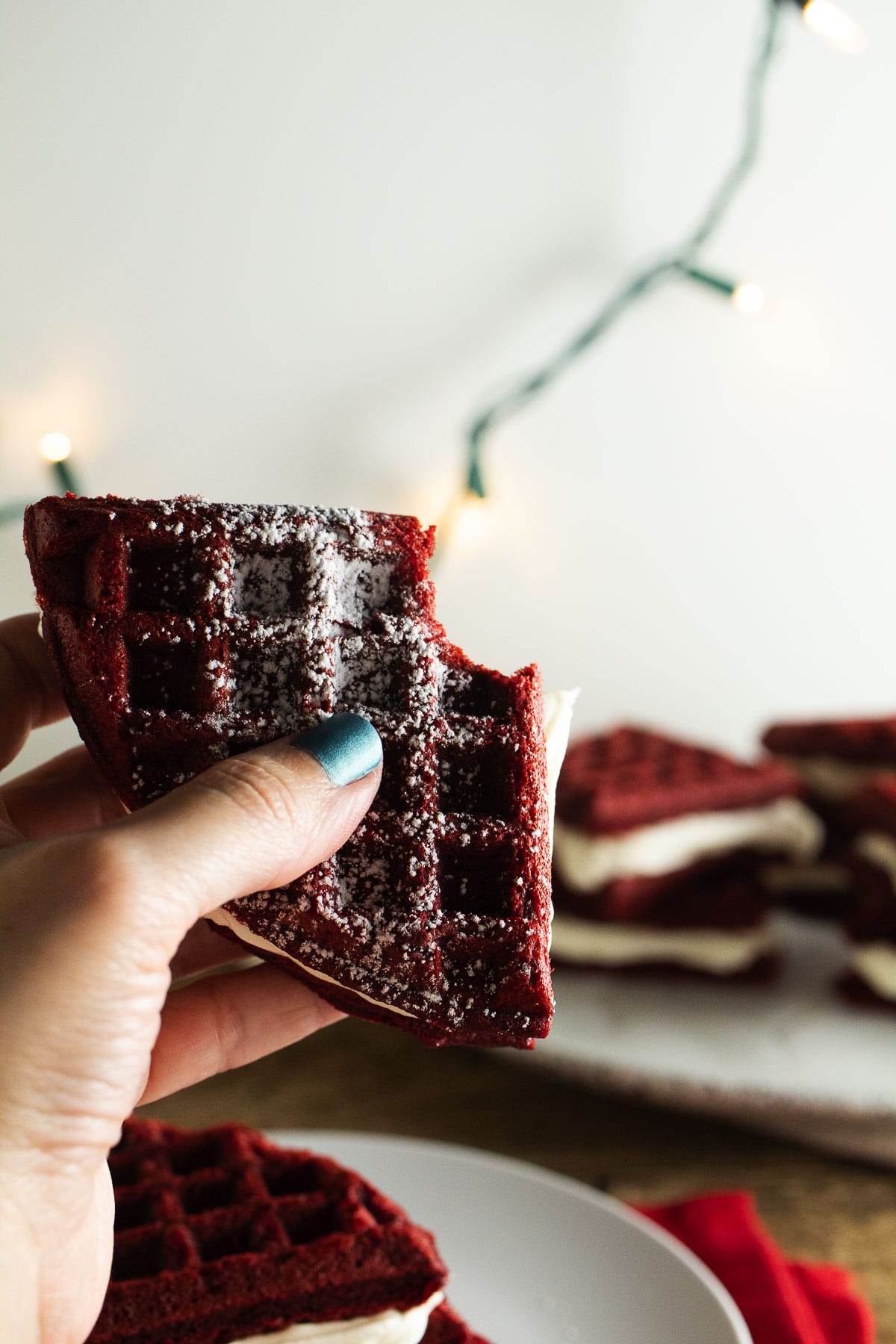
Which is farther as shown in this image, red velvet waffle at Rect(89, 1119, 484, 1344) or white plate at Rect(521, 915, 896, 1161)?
white plate at Rect(521, 915, 896, 1161)

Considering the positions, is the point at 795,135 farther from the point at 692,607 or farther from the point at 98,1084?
the point at 98,1084

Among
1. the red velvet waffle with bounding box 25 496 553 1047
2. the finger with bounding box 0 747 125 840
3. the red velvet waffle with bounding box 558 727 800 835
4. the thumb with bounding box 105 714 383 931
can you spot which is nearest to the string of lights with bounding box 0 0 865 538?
the red velvet waffle with bounding box 558 727 800 835

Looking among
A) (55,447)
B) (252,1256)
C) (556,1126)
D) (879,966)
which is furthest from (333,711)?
(879,966)

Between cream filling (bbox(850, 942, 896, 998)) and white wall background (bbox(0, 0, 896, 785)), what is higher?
white wall background (bbox(0, 0, 896, 785))

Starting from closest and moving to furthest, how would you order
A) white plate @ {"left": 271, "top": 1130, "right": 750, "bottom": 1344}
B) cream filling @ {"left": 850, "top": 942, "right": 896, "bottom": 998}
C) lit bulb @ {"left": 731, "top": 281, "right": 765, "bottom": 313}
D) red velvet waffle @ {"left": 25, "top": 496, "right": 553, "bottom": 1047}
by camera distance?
red velvet waffle @ {"left": 25, "top": 496, "right": 553, "bottom": 1047}
white plate @ {"left": 271, "top": 1130, "right": 750, "bottom": 1344}
cream filling @ {"left": 850, "top": 942, "right": 896, "bottom": 998}
lit bulb @ {"left": 731, "top": 281, "right": 765, "bottom": 313}

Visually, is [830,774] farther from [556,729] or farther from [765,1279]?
[556,729]

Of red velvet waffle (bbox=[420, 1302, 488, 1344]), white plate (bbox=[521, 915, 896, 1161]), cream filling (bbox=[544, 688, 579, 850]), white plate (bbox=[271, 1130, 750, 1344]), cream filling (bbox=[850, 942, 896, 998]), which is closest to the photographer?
cream filling (bbox=[544, 688, 579, 850])

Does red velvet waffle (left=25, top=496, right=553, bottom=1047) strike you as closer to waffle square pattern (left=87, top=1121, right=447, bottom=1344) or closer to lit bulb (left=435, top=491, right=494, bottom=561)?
waffle square pattern (left=87, top=1121, right=447, bottom=1344)

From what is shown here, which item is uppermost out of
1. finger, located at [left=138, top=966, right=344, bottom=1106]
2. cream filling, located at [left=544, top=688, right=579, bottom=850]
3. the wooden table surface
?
cream filling, located at [left=544, top=688, right=579, bottom=850]
